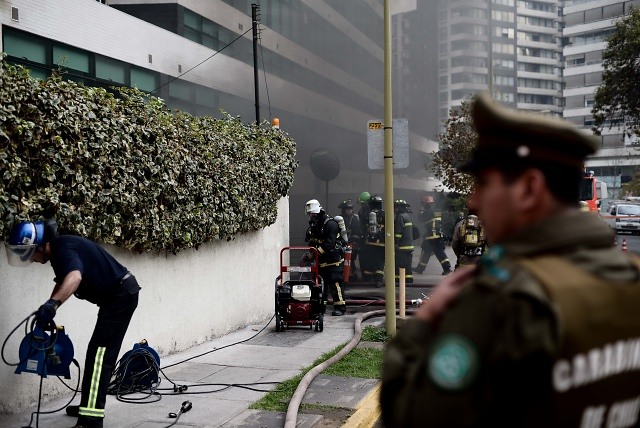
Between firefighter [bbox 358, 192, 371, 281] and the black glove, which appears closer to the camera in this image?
the black glove

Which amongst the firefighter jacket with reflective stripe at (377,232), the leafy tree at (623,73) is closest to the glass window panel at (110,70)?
the firefighter jacket with reflective stripe at (377,232)

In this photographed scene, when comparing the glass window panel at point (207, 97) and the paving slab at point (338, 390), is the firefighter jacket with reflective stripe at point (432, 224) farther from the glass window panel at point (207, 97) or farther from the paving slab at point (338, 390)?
the paving slab at point (338, 390)

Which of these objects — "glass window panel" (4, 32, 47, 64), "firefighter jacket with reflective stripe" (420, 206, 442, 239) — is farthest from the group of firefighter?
"glass window panel" (4, 32, 47, 64)

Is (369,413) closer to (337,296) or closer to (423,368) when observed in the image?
(423,368)

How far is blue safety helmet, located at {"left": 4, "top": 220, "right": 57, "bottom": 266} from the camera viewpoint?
5605 millimetres

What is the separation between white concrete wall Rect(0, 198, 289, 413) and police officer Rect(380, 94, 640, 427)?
5.18 meters

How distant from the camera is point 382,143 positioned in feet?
33.4

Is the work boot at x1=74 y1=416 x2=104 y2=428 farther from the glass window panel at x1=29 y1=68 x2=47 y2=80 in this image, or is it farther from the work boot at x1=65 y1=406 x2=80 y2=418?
the glass window panel at x1=29 y1=68 x2=47 y2=80

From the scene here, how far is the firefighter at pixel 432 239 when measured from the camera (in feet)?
62.1

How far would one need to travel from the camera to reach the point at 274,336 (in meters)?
10.5

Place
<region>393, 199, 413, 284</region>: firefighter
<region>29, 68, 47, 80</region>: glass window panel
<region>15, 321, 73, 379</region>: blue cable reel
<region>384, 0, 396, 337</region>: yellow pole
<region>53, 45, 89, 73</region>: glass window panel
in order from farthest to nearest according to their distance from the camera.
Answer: <region>53, 45, 89, 73</region>: glass window panel → <region>393, 199, 413, 284</region>: firefighter → <region>29, 68, 47, 80</region>: glass window panel → <region>384, 0, 396, 337</region>: yellow pole → <region>15, 321, 73, 379</region>: blue cable reel

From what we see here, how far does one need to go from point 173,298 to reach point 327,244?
143 inches

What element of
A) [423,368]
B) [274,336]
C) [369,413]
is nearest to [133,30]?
[274,336]

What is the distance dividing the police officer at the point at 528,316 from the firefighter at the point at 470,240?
735cm
